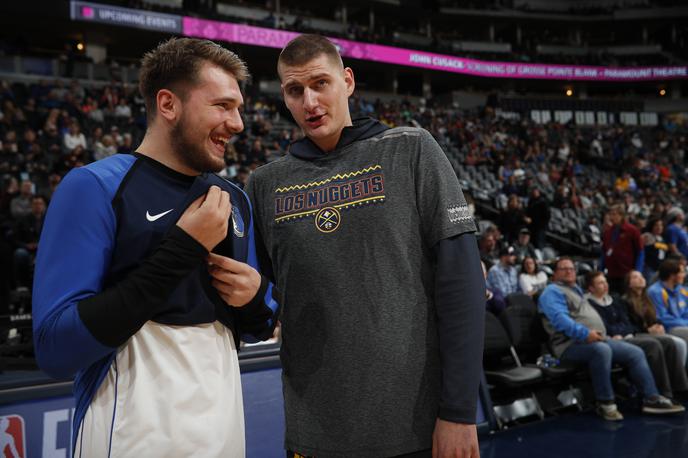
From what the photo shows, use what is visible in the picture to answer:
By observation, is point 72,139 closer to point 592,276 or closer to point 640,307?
point 592,276

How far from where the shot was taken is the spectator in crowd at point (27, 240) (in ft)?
21.7

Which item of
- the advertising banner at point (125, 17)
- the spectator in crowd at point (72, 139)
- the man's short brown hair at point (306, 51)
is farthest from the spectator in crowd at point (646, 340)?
the advertising banner at point (125, 17)

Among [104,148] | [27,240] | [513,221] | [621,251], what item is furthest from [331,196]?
[513,221]

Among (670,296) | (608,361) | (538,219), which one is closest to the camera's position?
(608,361)

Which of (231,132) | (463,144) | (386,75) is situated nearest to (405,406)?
(231,132)

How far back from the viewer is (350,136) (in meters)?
1.61

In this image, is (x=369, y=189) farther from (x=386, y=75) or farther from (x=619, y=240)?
(x=386, y=75)

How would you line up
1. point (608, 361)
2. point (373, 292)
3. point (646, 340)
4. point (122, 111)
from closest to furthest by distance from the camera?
point (373, 292) < point (608, 361) < point (646, 340) < point (122, 111)

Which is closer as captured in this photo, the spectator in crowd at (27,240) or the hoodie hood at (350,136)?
the hoodie hood at (350,136)

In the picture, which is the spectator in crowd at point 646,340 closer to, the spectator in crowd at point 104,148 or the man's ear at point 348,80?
the man's ear at point 348,80

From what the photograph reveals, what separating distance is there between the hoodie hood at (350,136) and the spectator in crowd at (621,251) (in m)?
6.75

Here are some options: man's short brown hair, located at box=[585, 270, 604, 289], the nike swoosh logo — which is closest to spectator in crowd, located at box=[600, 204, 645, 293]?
man's short brown hair, located at box=[585, 270, 604, 289]

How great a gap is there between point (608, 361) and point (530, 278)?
2769mm

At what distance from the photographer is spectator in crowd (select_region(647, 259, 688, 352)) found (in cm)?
568
